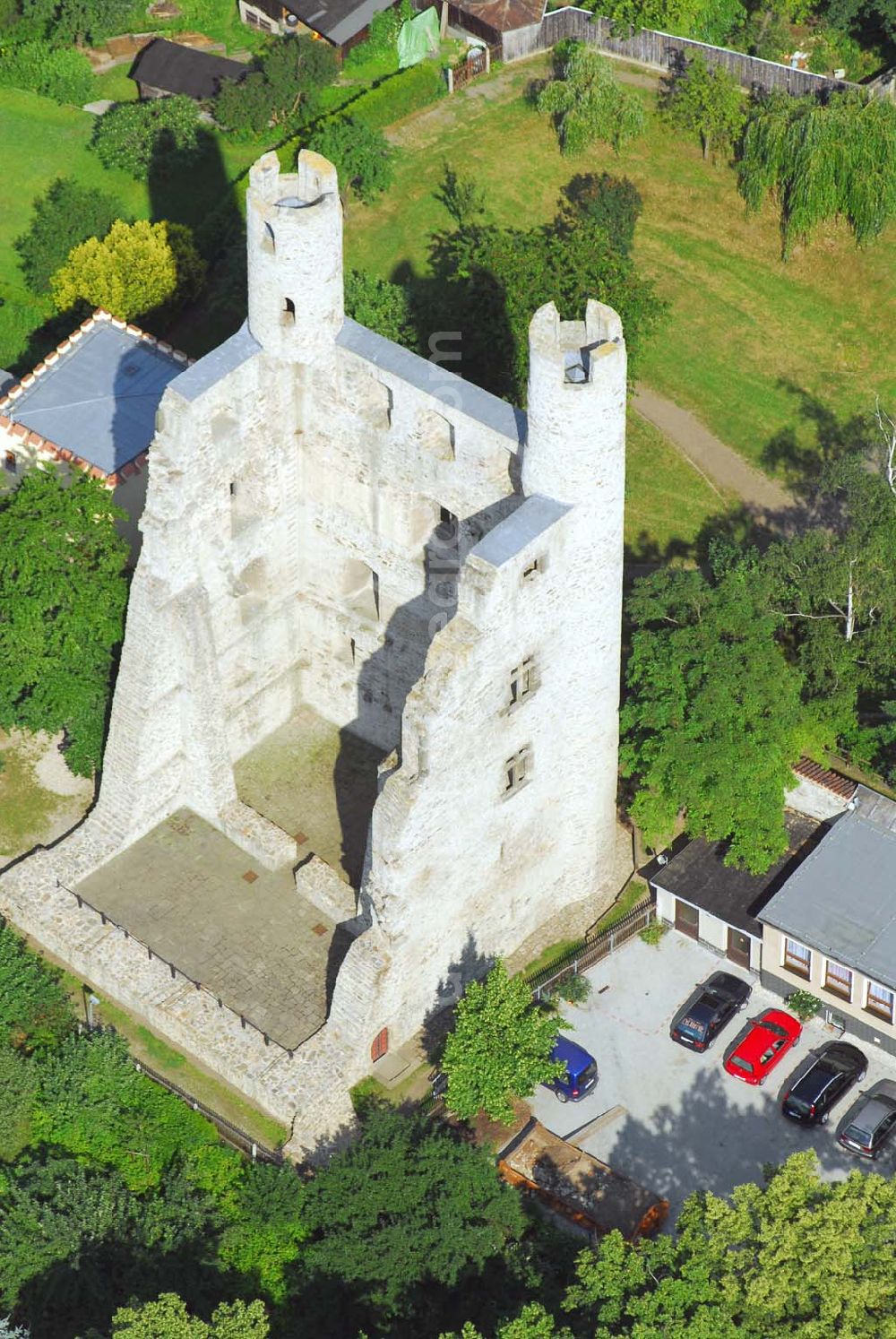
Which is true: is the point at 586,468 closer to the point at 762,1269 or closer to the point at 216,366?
the point at 216,366

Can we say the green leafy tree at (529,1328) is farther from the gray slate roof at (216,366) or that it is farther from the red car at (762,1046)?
the gray slate roof at (216,366)

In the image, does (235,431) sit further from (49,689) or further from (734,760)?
(734,760)

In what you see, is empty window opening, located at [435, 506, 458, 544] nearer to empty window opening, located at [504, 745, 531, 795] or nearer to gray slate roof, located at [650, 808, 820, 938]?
empty window opening, located at [504, 745, 531, 795]

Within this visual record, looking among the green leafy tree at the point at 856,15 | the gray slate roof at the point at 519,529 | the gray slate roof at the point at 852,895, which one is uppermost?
the gray slate roof at the point at 519,529

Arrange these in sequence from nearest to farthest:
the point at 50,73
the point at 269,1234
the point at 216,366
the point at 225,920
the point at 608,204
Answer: the point at 269,1234, the point at 216,366, the point at 225,920, the point at 608,204, the point at 50,73

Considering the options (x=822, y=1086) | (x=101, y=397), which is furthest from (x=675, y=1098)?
(x=101, y=397)

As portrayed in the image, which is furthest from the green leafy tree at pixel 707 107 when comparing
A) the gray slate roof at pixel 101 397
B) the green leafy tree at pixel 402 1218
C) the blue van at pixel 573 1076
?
the green leafy tree at pixel 402 1218
